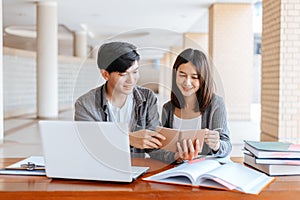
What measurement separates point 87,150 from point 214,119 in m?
0.55

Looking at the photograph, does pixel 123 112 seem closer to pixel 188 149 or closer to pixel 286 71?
pixel 188 149

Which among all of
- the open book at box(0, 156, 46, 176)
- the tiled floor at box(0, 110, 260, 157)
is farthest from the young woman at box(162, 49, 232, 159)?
the tiled floor at box(0, 110, 260, 157)

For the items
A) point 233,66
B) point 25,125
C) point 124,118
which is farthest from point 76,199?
point 233,66

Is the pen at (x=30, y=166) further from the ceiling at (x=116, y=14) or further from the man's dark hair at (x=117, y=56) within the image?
the ceiling at (x=116, y=14)

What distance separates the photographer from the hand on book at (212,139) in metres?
1.44

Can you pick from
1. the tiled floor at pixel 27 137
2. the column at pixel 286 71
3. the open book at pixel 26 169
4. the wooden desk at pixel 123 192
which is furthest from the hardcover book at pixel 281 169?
the column at pixel 286 71

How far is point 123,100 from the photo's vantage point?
1.46 meters

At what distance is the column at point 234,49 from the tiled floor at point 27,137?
29.1 inches

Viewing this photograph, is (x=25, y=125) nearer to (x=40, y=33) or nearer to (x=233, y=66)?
(x=40, y=33)

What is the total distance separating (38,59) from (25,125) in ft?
6.97

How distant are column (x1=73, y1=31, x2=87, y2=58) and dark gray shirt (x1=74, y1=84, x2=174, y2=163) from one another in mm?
13406

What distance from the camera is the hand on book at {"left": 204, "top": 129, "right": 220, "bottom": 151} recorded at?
144 centimetres

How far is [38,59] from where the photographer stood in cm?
989

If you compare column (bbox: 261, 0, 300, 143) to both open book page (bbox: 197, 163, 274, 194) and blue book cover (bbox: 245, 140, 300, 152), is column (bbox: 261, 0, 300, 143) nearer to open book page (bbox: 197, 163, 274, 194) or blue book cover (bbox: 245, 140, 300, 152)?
blue book cover (bbox: 245, 140, 300, 152)
